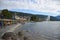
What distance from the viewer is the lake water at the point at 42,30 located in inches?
67.1

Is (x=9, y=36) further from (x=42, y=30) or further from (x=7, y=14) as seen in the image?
(x=42, y=30)

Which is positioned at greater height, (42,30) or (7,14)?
(7,14)

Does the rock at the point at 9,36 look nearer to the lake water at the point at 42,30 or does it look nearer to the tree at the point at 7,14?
the lake water at the point at 42,30

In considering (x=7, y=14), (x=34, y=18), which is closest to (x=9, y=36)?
(x=7, y=14)

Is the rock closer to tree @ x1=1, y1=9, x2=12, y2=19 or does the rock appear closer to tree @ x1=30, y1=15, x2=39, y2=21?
tree @ x1=1, y1=9, x2=12, y2=19

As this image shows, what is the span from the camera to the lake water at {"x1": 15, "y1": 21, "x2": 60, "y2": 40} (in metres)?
1.70

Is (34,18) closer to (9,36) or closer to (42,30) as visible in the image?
(42,30)

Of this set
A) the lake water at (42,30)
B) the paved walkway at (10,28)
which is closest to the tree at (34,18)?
the lake water at (42,30)

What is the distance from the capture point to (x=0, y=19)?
1.80 meters

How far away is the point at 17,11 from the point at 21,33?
31 cm

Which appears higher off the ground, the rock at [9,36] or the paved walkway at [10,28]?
the paved walkway at [10,28]

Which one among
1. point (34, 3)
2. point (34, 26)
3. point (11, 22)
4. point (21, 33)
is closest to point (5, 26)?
point (11, 22)

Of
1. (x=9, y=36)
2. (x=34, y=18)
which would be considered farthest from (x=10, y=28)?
(x=34, y=18)

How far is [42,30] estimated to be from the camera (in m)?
1.73
